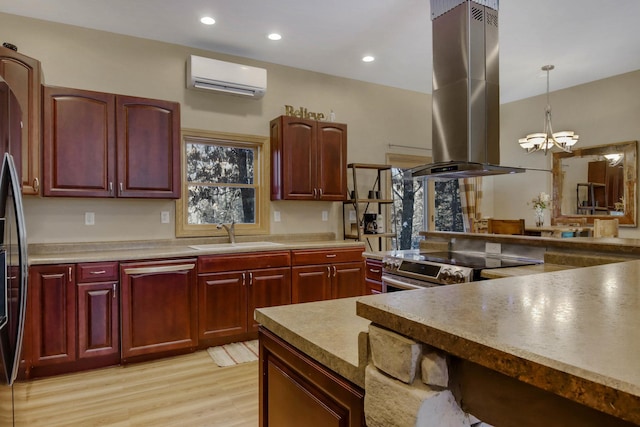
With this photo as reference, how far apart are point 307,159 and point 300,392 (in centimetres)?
329

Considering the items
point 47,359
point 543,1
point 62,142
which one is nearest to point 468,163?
point 543,1

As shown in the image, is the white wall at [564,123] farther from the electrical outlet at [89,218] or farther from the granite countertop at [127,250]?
the electrical outlet at [89,218]

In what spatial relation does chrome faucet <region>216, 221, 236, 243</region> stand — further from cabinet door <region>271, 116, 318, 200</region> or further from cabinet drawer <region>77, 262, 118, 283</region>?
cabinet drawer <region>77, 262, 118, 283</region>

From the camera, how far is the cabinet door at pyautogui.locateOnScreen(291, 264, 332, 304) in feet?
12.7

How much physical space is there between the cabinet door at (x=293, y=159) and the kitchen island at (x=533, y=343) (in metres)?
3.32

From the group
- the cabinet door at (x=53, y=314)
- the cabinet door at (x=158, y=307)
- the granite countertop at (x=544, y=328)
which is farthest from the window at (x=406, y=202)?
the granite countertop at (x=544, y=328)

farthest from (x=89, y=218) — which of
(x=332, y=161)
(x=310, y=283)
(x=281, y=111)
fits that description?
(x=332, y=161)

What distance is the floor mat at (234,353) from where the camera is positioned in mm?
3254

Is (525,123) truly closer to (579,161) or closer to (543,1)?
(579,161)

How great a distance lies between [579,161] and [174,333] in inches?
211

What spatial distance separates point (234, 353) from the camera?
11.3 ft

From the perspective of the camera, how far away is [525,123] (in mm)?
5898

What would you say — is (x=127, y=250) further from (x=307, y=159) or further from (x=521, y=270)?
(x=521, y=270)

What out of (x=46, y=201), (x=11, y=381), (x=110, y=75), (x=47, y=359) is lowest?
(x=47, y=359)
